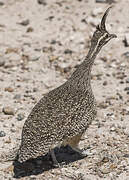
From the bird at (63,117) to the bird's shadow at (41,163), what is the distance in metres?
0.16

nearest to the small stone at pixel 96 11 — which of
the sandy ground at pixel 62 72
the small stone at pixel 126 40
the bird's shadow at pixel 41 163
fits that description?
the sandy ground at pixel 62 72

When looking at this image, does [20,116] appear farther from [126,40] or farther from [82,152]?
[126,40]

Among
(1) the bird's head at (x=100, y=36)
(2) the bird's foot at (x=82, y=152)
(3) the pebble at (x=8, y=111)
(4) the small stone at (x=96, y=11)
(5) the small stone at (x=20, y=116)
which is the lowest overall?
(2) the bird's foot at (x=82, y=152)

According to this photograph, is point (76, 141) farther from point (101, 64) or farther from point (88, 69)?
point (101, 64)

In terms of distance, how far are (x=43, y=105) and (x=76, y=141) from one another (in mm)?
682

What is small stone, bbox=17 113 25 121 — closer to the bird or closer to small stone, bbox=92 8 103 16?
the bird

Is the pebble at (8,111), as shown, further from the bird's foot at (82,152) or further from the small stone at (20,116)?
the bird's foot at (82,152)

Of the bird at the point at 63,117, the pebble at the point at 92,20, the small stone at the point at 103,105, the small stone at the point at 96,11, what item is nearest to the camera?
the bird at the point at 63,117

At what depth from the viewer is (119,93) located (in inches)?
360

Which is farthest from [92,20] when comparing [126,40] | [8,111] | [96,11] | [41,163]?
[41,163]

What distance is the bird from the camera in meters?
6.50

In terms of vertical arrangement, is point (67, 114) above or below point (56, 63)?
below

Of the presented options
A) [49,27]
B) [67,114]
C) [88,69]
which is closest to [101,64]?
[49,27]

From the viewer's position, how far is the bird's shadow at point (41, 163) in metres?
7.09
